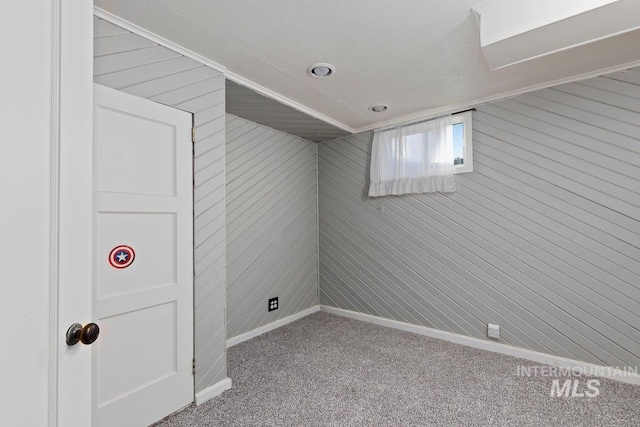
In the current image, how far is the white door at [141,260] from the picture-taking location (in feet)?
5.04

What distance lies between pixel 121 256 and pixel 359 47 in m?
1.91

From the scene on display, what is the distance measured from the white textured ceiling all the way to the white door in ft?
1.69

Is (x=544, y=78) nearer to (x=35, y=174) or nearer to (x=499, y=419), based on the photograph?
(x=499, y=419)

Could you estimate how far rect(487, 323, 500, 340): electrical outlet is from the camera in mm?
2623

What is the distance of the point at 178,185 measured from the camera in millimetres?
1851

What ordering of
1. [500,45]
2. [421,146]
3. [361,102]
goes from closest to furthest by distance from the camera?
[500,45]
[361,102]
[421,146]

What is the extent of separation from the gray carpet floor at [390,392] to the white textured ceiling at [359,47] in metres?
2.30

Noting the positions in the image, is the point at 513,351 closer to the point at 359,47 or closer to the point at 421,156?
the point at 421,156

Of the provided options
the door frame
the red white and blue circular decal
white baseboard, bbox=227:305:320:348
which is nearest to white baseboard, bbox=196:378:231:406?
white baseboard, bbox=227:305:320:348

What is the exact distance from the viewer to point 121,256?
161cm

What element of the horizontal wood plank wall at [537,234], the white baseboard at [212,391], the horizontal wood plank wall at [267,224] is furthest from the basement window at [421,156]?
the white baseboard at [212,391]

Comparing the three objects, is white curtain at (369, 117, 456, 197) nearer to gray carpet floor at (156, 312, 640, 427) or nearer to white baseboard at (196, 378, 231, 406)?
gray carpet floor at (156, 312, 640, 427)

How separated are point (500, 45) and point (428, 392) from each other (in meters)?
2.23

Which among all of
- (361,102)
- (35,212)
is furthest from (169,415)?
(361,102)
